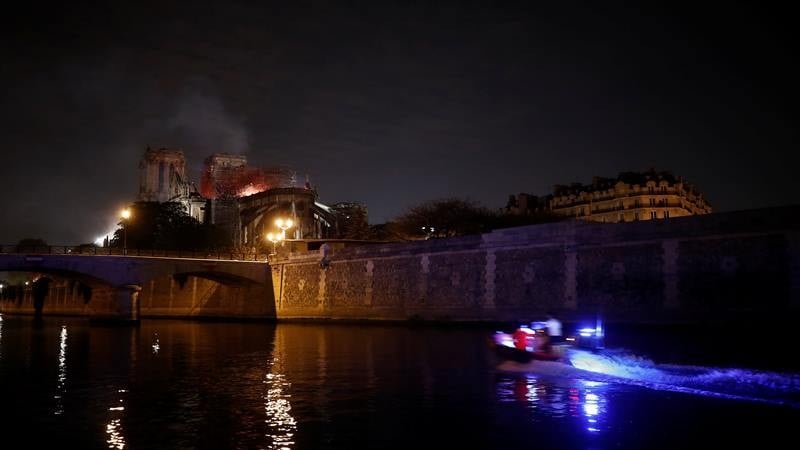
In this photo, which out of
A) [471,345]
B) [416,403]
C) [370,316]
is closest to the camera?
[416,403]

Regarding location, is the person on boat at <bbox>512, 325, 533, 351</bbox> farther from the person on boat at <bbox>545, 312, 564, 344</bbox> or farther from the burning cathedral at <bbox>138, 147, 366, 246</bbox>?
the burning cathedral at <bbox>138, 147, 366, 246</bbox>

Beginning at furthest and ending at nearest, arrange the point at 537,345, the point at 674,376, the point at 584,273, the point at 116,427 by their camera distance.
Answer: the point at 584,273
the point at 537,345
the point at 674,376
the point at 116,427

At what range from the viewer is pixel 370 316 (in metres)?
54.1

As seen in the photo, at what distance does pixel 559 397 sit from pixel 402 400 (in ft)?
12.0

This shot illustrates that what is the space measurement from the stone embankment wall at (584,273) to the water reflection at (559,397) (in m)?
18.3

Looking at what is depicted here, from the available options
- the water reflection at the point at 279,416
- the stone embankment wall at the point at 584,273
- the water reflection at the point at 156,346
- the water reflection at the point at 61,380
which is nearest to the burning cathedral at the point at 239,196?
the stone embankment wall at the point at 584,273

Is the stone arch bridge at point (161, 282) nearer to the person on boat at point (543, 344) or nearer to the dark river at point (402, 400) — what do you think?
the dark river at point (402, 400)

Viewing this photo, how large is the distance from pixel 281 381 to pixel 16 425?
740 cm

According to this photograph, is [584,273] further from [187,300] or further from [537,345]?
[187,300]

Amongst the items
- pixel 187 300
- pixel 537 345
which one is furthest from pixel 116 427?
pixel 187 300

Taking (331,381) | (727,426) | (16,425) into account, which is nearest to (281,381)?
(331,381)

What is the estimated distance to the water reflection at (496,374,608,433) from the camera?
44.4ft

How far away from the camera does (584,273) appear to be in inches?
1592

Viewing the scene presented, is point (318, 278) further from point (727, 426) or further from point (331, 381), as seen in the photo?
point (727, 426)
